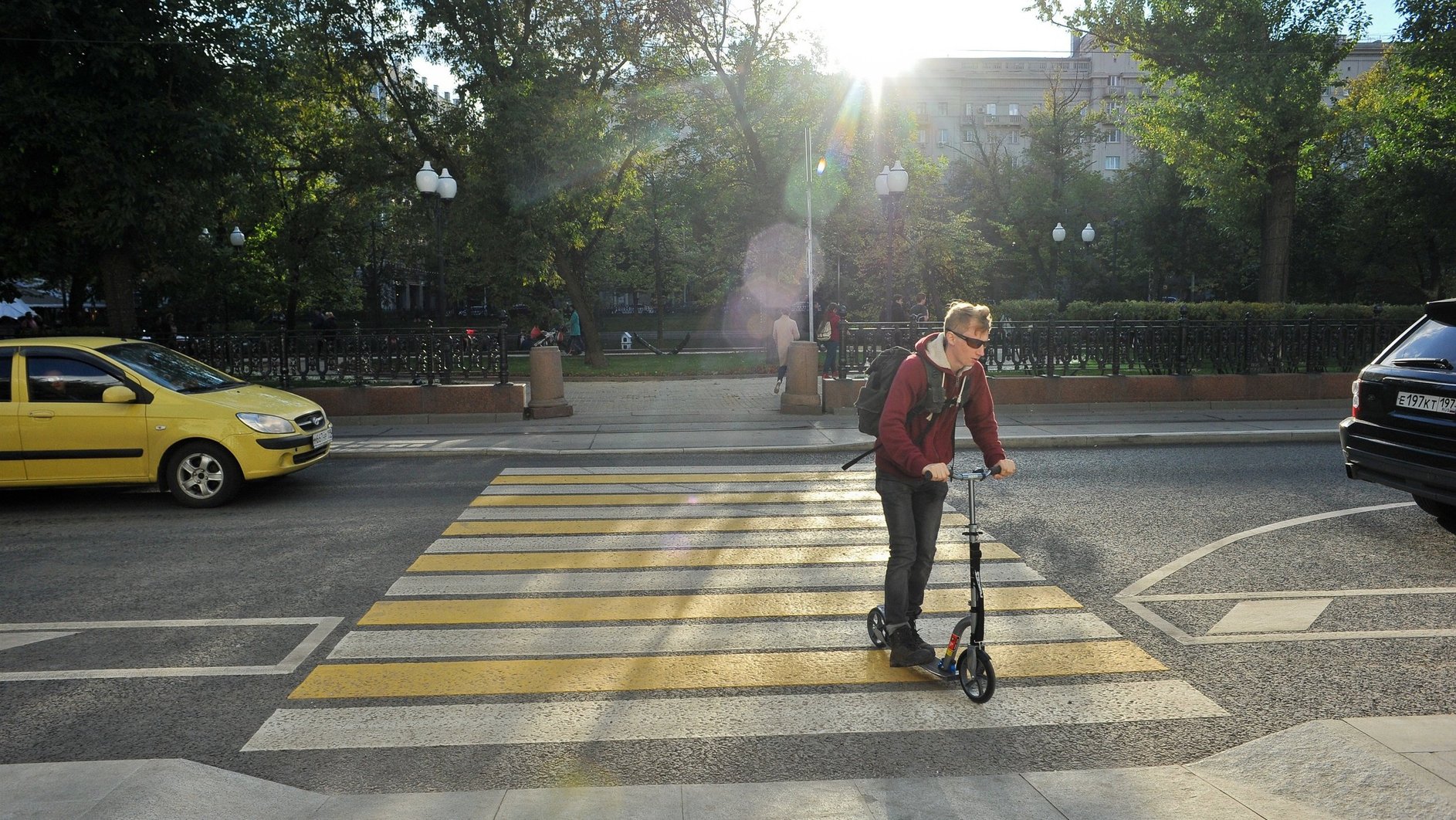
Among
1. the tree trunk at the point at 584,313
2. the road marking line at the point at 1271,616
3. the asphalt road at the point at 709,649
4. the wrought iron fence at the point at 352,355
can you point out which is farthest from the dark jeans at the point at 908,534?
the tree trunk at the point at 584,313

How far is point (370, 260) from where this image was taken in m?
57.0

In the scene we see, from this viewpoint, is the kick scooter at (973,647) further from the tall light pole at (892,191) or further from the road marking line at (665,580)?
the tall light pole at (892,191)

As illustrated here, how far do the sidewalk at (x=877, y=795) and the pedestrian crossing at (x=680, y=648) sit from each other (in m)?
0.57

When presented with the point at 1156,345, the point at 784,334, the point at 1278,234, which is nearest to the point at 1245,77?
the point at 1278,234

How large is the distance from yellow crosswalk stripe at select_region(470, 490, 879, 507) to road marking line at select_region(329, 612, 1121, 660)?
374 centimetres

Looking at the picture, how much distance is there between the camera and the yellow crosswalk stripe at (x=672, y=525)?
848cm

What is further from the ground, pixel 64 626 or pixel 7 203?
pixel 7 203

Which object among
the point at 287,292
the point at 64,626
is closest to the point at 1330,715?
the point at 64,626

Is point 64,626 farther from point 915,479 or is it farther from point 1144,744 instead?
point 1144,744

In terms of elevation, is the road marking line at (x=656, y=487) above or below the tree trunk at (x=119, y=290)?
below

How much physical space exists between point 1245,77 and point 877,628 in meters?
22.1

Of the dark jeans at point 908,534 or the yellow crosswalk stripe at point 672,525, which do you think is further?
the yellow crosswalk stripe at point 672,525

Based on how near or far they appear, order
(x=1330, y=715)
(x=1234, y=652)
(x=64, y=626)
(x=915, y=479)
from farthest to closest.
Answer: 1. (x=64, y=626)
2. (x=1234, y=652)
3. (x=915, y=479)
4. (x=1330, y=715)

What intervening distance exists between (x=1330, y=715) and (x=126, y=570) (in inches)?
304
